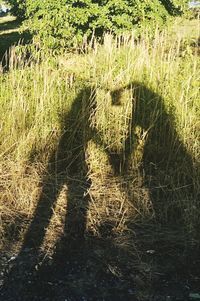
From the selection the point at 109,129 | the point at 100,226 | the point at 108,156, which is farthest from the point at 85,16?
the point at 100,226

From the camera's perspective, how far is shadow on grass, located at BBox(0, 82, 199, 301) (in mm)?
2951

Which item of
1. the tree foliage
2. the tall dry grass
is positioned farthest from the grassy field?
the tree foliage

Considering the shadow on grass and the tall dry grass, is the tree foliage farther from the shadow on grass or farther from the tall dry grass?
the shadow on grass

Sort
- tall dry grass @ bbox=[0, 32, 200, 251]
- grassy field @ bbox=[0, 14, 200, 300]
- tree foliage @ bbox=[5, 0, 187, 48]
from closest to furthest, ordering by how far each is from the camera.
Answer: grassy field @ bbox=[0, 14, 200, 300], tall dry grass @ bbox=[0, 32, 200, 251], tree foliage @ bbox=[5, 0, 187, 48]

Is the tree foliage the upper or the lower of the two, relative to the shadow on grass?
upper

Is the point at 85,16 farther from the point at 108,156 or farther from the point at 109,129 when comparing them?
the point at 108,156

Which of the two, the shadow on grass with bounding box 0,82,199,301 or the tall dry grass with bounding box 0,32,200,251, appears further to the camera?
the tall dry grass with bounding box 0,32,200,251

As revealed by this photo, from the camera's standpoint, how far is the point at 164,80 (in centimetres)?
438

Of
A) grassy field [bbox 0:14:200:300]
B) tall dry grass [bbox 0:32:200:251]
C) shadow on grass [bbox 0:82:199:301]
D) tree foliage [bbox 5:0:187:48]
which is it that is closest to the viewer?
shadow on grass [bbox 0:82:199:301]

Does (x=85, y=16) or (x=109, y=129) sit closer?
(x=109, y=129)

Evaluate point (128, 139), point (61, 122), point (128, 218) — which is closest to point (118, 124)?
point (128, 139)

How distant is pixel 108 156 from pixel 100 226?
82 centimetres

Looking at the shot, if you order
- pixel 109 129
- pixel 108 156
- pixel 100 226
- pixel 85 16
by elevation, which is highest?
pixel 85 16

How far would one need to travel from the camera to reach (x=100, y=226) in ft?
11.7
